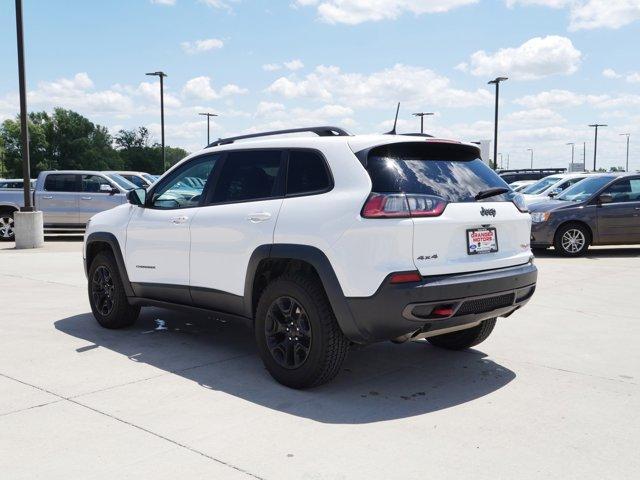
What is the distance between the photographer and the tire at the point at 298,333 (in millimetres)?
4219

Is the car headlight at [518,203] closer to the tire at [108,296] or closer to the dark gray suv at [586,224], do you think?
the tire at [108,296]

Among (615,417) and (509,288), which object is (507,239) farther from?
(615,417)

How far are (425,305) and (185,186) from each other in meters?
2.68

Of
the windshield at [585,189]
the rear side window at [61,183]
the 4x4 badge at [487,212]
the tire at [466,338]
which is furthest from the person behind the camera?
the rear side window at [61,183]

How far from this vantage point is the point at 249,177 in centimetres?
502

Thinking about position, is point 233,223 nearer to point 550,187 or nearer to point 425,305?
point 425,305

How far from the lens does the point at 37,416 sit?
394 cm

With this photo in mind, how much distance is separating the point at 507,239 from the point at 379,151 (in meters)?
1.12

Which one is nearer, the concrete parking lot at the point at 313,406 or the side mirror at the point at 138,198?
the concrete parking lot at the point at 313,406

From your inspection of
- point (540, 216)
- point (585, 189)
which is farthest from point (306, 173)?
point (585, 189)

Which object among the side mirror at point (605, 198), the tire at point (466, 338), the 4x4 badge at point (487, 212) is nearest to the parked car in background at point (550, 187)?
the side mirror at point (605, 198)

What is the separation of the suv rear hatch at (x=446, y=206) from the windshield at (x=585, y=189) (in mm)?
8855

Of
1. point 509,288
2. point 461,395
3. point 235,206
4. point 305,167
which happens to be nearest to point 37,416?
point 235,206

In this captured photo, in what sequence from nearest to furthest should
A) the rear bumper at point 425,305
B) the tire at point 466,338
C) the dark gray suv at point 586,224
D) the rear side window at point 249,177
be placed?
the rear bumper at point 425,305
the rear side window at point 249,177
the tire at point 466,338
the dark gray suv at point 586,224
